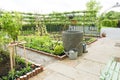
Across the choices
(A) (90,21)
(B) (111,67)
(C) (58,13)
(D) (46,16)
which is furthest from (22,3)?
(B) (111,67)

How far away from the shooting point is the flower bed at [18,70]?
378 centimetres

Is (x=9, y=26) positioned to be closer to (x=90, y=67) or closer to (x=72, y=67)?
Answer: (x=72, y=67)

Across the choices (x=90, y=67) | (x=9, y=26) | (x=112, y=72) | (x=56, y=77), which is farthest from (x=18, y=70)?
(x=112, y=72)

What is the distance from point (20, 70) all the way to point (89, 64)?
8.24 ft

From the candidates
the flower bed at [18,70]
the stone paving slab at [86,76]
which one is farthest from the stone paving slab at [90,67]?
the flower bed at [18,70]

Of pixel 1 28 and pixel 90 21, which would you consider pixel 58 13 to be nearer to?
pixel 90 21

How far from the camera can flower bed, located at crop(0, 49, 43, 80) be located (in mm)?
3785

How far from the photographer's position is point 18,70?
4199 mm

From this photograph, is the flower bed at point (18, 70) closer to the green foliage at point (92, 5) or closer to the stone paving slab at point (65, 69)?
the stone paving slab at point (65, 69)

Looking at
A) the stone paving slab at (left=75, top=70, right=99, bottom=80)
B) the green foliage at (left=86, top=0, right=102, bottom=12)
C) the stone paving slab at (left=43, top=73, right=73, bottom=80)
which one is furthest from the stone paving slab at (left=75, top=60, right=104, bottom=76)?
the green foliage at (left=86, top=0, right=102, bottom=12)

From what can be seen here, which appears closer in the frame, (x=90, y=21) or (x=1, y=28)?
(x=1, y=28)

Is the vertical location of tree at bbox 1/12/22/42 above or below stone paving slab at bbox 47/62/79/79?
above

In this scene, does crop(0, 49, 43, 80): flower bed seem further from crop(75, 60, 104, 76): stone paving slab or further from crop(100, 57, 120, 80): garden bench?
crop(100, 57, 120, 80): garden bench

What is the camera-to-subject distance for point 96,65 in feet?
16.3
